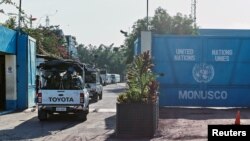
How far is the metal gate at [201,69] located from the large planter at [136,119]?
10.2m

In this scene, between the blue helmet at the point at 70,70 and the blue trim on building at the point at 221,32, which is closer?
the blue helmet at the point at 70,70

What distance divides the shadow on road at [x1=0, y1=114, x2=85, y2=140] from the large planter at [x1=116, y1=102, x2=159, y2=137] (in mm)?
2757

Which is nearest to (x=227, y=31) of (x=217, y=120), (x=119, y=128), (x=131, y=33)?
(x=131, y=33)

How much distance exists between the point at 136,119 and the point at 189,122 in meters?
4.59

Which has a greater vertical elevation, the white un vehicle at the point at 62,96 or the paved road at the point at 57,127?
the white un vehicle at the point at 62,96

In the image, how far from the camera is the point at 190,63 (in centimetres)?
2388

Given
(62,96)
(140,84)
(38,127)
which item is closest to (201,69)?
(62,96)

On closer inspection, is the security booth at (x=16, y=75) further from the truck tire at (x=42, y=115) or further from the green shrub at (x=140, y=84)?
the green shrub at (x=140, y=84)

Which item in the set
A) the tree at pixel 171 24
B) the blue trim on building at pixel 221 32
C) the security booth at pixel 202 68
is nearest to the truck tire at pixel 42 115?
the security booth at pixel 202 68

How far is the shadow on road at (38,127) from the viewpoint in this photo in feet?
48.7

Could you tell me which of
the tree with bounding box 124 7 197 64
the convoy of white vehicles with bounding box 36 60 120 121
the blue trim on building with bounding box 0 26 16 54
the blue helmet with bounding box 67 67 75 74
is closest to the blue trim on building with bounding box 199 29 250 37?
the tree with bounding box 124 7 197 64

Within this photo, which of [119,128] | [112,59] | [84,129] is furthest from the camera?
[112,59]

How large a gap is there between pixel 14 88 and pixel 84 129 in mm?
9816

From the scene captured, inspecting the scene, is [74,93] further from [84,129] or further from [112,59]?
[112,59]
